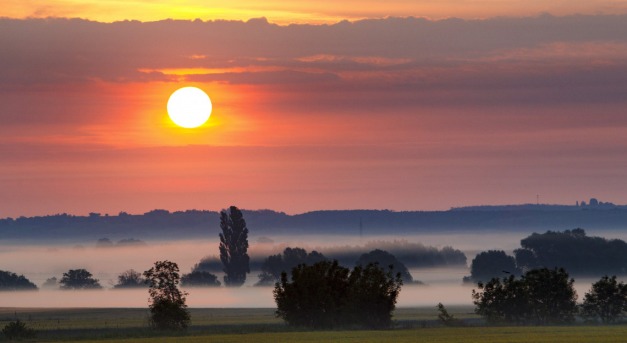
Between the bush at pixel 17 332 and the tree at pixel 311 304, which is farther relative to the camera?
the tree at pixel 311 304

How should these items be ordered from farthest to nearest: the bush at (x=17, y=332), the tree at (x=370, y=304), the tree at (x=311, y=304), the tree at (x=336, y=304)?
the tree at (x=370, y=304)
the tree at (x=336, y=304)
the tree at (x=311, y=304)
the bush at (x=17, y=332)

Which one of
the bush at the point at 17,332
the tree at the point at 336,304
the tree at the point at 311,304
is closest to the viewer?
the bush at the point at 17,332

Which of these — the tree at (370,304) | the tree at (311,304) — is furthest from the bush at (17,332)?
the tree at (370,304)

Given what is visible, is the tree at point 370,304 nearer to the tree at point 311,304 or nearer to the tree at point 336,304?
the tree at point 336,304

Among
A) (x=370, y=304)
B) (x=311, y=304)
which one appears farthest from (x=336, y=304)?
(x=370, y=304)

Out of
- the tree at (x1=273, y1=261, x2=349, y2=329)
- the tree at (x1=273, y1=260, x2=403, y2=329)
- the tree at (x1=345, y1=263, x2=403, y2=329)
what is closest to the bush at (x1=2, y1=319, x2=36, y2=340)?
the tree at (x1=273, y1=261, x2=349, y2=329)

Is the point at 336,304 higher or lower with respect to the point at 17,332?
higher

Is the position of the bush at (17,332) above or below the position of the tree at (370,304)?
below

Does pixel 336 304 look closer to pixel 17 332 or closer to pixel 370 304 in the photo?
pixel 370 304

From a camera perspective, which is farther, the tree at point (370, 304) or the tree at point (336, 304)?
the tree at point (370, 304)

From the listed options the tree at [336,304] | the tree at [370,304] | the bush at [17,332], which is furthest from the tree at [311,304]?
the bush at [17,332]

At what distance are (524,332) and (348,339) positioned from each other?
25.9 metres

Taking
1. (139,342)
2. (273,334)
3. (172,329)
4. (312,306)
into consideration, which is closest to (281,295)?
(312,306)

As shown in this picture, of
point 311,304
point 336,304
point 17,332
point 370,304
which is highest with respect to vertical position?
point 311,304
